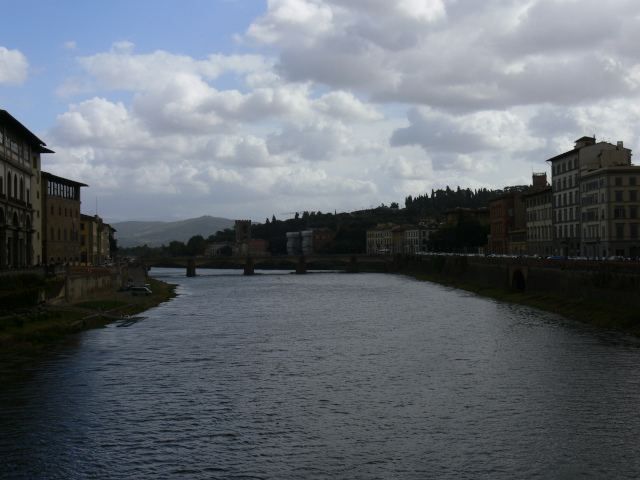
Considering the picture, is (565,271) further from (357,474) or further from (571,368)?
(357,474)

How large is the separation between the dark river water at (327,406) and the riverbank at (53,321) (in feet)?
6.06

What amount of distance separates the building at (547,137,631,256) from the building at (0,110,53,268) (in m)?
71.8

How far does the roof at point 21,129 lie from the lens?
61797mm

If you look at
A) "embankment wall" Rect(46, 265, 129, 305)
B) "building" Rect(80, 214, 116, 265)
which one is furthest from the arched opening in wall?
"building" Rect(80, 214, 116, 265)

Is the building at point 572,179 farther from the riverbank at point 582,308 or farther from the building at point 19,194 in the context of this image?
the building at point 19,194

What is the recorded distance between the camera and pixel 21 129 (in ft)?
224

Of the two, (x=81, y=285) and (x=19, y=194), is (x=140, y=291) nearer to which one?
(x=81, y=285)

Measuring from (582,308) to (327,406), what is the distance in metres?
37.1

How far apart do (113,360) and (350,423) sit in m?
18.7

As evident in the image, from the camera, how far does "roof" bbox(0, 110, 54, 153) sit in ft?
203

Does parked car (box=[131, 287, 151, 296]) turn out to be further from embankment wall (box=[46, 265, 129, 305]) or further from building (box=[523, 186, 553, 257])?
building (box=[523, 186, 553, 257])

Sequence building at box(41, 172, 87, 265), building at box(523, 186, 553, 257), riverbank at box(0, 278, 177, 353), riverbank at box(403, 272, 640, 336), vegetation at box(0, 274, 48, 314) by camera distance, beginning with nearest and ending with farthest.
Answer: riverbank at box(0, 278, 177, 353)
vegetation at box(0, 274, 48, 314)
riverbank at box(403, 272, 640, 336)
building at box(41, 172, 87, 265)
building at box(523, 186, 553, 257)

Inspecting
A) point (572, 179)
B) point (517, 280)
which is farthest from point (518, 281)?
point (572, 179)

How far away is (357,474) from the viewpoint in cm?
2048
